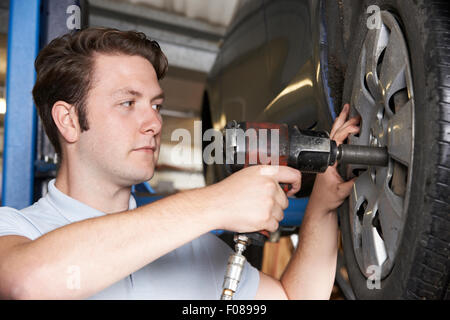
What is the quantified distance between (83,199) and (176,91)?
108 inches

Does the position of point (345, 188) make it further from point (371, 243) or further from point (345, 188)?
point (371, 243)

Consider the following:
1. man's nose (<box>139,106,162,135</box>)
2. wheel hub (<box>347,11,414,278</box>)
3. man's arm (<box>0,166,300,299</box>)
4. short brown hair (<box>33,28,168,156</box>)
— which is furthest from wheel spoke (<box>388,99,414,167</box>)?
short brown hair (<box>33,28,168,156</box>)

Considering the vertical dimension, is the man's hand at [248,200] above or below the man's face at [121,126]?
below

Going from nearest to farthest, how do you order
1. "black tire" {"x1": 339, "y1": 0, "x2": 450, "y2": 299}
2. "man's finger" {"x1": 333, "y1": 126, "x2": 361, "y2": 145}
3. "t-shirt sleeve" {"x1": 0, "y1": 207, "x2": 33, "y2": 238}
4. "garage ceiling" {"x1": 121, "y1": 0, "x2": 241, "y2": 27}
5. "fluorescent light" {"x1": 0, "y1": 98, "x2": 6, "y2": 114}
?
"black tire" {"x1": 339, "y1": 0, "x2": 450, "y2": 299}, "t-shirt sleeve" {"x1": 0, "y1": 207, "x2": 33, "y2": 238}, "man's finger" {"x1": 333, "y1": 126, "x2": 361, "y2": 145}, "fluorescent light" {"x1": 0, "y1": 98, "x2": 6, "y2": 114}, "garage ceiling" {"x1": 121, "y1": 0, "x2": 241, "y2": 27}

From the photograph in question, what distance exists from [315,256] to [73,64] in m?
0.66

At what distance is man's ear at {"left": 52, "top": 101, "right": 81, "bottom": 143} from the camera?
89 centimetres

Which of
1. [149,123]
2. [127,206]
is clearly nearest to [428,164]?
[149,123]

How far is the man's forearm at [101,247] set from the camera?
552mm

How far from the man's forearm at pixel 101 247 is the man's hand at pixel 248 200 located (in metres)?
0.02

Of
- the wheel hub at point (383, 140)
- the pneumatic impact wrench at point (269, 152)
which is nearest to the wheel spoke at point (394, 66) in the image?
the wheel hub at point (383, 140)

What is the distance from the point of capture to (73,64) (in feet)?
2.94

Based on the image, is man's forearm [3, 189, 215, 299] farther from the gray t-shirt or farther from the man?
the gray t-shirt

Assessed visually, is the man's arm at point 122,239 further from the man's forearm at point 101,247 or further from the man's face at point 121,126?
the man's face at point 121,126

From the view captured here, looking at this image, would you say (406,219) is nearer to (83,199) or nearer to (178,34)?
(83,199)
